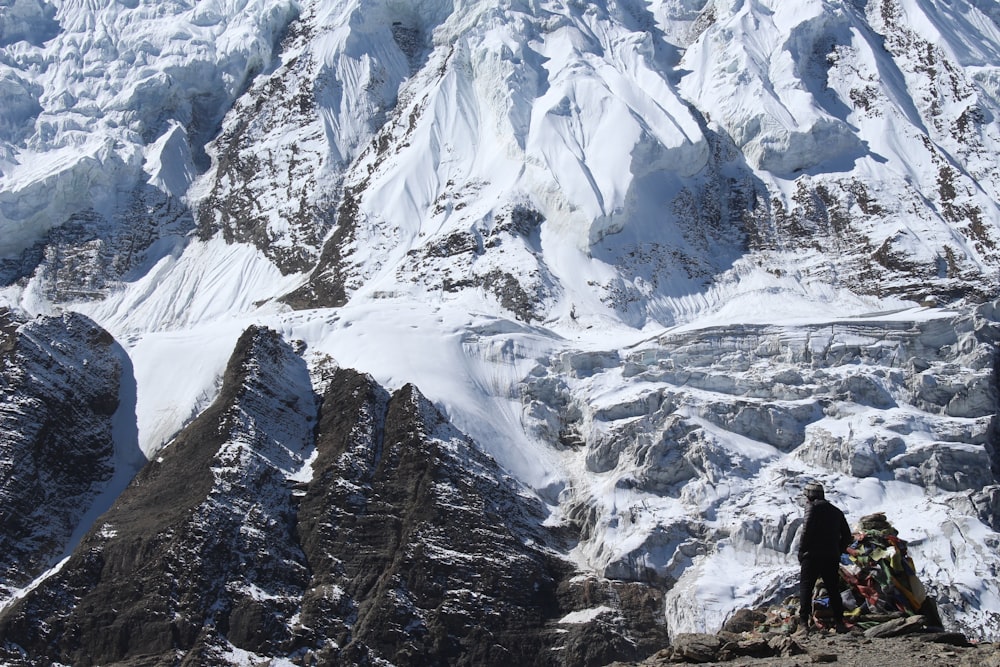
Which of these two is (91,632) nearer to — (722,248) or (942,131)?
(722,248)

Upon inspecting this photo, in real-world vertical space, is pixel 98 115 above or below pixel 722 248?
above

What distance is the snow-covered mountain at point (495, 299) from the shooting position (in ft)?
237

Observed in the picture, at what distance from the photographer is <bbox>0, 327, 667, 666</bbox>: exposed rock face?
226ft

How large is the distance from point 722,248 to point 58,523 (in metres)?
56.3

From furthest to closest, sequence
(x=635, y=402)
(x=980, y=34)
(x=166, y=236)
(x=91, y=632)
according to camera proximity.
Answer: (x=980, y=34), (x=166, y=236), (x=635, y=402), (x=91, y=632)

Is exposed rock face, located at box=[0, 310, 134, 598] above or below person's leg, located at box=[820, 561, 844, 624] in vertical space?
below

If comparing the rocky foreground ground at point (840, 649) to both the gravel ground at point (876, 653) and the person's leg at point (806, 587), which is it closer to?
the gravel ground at point (876, 653)

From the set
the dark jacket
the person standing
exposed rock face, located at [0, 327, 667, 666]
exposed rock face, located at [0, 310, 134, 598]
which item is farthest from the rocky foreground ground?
exposed rock face, located at [0, 310, 134, 598]

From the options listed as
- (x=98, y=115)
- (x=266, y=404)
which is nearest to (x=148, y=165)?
(x=98, y=115)

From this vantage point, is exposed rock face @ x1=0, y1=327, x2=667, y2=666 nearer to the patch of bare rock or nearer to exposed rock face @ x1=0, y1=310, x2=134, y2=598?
exposed rock face @ x1=0, y1=310, x2=134, y2=598

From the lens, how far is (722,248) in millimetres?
105438

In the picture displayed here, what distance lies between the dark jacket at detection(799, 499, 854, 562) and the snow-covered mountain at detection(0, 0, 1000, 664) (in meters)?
43.4

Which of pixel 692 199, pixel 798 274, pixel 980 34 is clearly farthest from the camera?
pixel 980 34

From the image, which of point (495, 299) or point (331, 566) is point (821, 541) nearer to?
point (331, 566)
